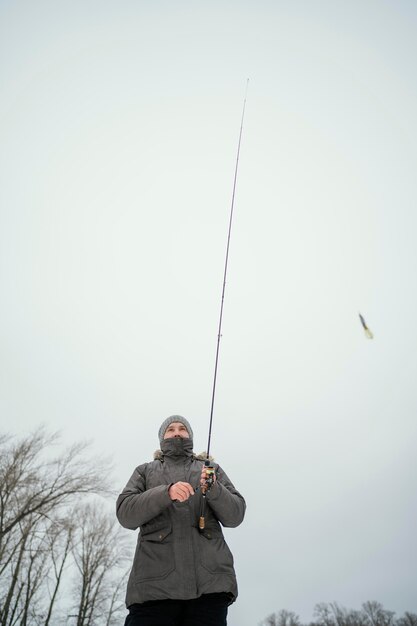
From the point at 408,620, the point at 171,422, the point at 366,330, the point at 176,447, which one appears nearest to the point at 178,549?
the point at 176,447

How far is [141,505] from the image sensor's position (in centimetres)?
246

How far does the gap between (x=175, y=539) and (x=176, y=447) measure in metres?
0.73

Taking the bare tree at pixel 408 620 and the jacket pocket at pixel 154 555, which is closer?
the jacket pocket at pixel 154 555

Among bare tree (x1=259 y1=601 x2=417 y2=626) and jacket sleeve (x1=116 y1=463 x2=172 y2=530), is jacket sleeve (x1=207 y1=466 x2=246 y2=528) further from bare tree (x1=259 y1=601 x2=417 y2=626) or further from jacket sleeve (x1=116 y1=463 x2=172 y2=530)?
bare tree (x1=259 y1=601 x2=417 y2=626)

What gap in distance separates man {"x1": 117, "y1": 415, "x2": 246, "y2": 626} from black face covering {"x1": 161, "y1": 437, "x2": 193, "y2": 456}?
0.14m

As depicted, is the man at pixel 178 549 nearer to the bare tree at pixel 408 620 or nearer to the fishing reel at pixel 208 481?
the fishing reel at pixel 208 481

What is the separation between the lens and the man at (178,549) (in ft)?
7.25

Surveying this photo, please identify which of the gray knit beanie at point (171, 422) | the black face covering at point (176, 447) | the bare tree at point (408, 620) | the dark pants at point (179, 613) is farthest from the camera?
the bare tree at point (408, 620)

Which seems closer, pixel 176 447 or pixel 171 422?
pixel 176 447

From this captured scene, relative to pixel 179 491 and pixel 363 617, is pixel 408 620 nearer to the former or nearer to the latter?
pixel 363 617

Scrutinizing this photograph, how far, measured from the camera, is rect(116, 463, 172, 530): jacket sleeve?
7.89ft

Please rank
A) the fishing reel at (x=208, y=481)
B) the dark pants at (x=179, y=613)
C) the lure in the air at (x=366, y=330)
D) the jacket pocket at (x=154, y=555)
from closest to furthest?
the dark pants at (x=179, y=613) → the jacket pocket at (x=154, y=555) → the fishing reel at (x=208, y=481) → the lure in the air at (x=366, y=330)

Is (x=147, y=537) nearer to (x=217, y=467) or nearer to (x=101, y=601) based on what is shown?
(x=217, y=467)

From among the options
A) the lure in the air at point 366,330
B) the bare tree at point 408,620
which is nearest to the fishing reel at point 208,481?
the lure in the air at point 366,330
